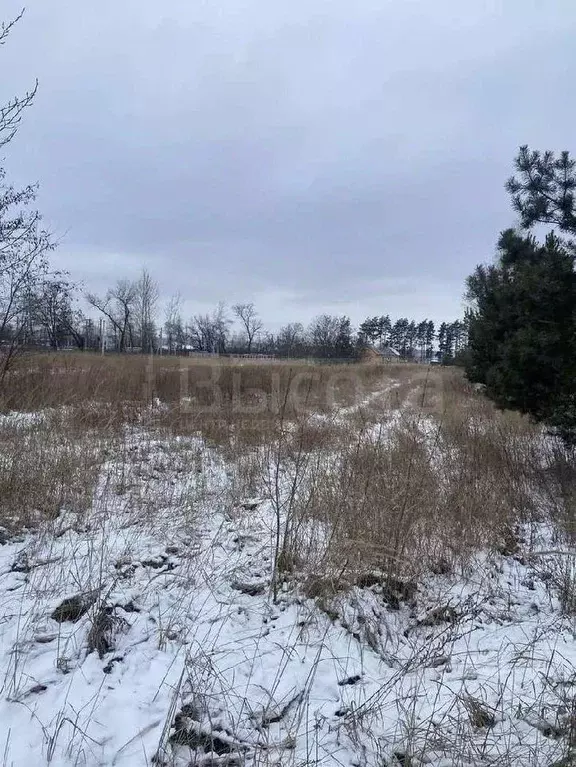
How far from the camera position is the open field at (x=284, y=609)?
167 cm

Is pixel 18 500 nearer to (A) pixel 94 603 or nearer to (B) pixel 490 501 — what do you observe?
(A) pixel 94 603

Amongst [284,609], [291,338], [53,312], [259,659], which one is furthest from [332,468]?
[291,338]

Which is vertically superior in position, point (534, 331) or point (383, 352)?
point (383, 352)

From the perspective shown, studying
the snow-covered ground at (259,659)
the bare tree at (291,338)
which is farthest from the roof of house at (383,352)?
the snow-covered ground at (259,659)

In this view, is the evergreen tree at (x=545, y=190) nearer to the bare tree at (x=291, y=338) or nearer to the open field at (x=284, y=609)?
the open field at (x=284, y=609)

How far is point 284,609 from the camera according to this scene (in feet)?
8.20

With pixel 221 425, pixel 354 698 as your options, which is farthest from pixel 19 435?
pixel 354 698

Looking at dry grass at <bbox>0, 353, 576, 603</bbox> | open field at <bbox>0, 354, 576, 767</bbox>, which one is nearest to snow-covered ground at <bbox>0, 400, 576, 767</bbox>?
open field at <bbox>0, 354, 576, 767</bbox>

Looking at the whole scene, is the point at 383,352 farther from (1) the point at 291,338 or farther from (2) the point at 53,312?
(2) the point at 53,312

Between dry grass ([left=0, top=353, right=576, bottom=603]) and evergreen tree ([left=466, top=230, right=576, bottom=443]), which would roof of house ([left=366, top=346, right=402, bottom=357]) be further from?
evergreen tree ([left=466, top=230, right=576, bottom=443])

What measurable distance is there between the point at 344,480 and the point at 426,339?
77965mm

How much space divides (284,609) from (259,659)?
0.43 metres

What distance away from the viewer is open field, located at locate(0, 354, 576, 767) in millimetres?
1671

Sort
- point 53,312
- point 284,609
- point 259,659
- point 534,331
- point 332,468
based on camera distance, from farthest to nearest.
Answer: point 53,312 → point 332,468 → point 534,331 → point 284,609 → point 259,659
